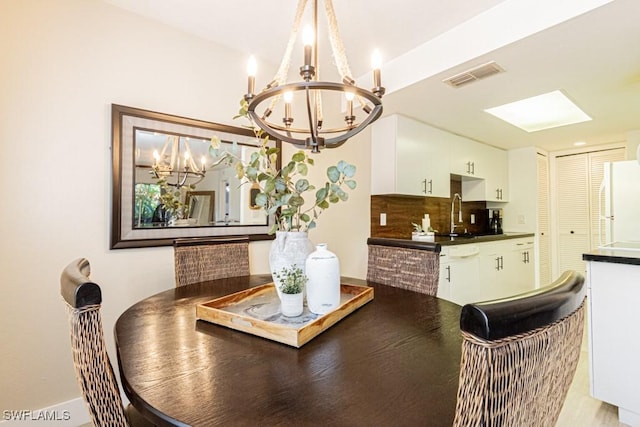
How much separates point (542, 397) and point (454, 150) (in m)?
3.52

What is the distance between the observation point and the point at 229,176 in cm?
235

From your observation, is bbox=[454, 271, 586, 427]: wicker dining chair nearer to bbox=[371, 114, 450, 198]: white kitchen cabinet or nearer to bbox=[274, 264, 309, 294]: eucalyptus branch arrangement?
bbox=[274, 264, 309, 294]: eucalyptus branch arrangement

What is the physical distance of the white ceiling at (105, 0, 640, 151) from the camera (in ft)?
5.76

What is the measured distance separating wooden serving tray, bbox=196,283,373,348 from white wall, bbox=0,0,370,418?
1.07 m

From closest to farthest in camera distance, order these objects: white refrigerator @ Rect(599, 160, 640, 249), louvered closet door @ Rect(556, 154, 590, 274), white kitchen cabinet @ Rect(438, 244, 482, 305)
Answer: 1. white kitchen cabinet @ Rect(438, 244, 482, 305)
2. white refrigerator @ Rect(599, 160, 640, 249)
3. louvered closet door @ Rect(556, 154, 590, 274)

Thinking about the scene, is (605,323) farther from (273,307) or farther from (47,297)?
(47,297)

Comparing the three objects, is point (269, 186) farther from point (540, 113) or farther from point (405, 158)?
point (540, 113)

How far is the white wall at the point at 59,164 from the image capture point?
5.28 feet

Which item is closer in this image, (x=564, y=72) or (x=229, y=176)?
(x=564, y=72)

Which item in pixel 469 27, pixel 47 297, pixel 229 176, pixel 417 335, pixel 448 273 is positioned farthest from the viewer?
pixel 448 273

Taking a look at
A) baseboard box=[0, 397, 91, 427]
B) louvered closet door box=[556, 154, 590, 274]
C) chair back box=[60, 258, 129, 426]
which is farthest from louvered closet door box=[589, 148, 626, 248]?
baseboard box=[0, 397, 91, 427]

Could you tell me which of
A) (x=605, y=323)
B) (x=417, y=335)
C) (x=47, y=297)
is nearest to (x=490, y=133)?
(x=605, y=323)

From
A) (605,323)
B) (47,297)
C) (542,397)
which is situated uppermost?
(542,397)

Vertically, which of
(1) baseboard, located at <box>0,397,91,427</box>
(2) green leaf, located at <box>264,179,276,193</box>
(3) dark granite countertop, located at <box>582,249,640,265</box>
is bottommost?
(1) baseboard, located at <box>0,397,91,427</box>
